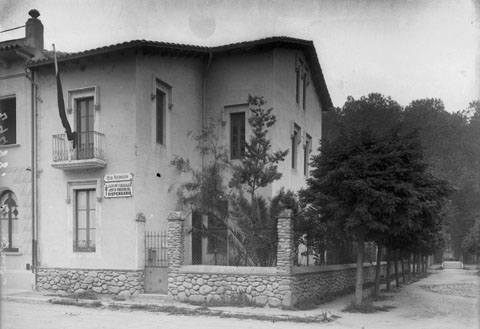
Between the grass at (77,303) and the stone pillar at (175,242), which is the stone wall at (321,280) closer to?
the stone pillar at (175,242)

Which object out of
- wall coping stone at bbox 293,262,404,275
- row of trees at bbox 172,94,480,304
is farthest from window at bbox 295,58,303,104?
wall coping stone at bbox 293,262,404,275

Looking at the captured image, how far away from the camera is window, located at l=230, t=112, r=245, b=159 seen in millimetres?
18825

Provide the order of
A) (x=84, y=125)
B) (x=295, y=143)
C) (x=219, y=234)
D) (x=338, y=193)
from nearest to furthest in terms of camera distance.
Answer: (x=338, y=193) < (x=219, y=234) < (x=84, y=125) < (x=295, y=143)

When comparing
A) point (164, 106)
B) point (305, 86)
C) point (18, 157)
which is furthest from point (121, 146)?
point (305, 86)

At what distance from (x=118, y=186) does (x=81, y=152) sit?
1.86 meters

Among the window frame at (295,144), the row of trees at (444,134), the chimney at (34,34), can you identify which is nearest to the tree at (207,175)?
the window frame at (295,144)

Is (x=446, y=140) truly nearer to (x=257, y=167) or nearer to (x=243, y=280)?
(x=257, y=167)

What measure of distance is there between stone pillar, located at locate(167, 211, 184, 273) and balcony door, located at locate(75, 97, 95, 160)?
4132 mm

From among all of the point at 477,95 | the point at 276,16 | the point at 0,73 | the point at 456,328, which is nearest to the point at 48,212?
the point at 0,73

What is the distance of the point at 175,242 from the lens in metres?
14.5

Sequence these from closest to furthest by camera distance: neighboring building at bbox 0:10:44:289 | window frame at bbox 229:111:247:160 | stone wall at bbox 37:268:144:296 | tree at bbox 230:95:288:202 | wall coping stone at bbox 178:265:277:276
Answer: wall coping stone at bbox 178:265:277:276
tree at bbox 230:95:288:202
stone wall at bbox 37:268:144:296
neighboring building at bbox 0:10:44:289
window frame at bbox 229:111:247:160

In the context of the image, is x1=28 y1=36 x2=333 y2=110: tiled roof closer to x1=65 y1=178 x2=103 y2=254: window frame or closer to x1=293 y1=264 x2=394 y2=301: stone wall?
x1=65 y1=178 x2=103 y2=254: window frame

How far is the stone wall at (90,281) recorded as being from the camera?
15.2 metres

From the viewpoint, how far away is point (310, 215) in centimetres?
1448
